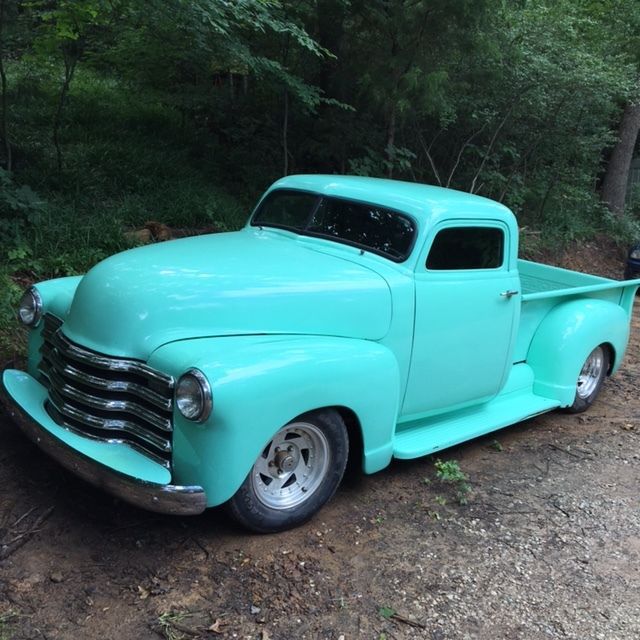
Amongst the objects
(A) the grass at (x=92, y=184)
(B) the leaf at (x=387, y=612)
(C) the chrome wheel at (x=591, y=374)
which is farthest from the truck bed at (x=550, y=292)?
(A) the grass at (x=92, y=184)

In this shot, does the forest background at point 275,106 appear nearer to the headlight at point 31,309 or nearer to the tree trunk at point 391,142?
the tree trunk at point 391,142

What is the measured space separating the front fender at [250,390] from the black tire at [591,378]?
8.87 ft

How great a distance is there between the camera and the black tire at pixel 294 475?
10.2 feet

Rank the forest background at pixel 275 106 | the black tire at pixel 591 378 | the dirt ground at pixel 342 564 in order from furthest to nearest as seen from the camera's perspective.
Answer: the forest background at pixel 275 106 < the black tire at pixel 591 378 < the dirt ground at pixel 342 564

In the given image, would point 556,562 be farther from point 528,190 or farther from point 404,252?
point 528,190

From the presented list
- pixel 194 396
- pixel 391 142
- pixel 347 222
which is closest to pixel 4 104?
pixel 391 142

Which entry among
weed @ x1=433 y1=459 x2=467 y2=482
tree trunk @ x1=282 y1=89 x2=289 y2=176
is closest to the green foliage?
tree trunk @ x1=282 y1=89 x2=289 y2=176

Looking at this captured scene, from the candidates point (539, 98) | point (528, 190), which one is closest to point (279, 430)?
point (539, 98)

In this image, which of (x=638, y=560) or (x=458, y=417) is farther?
(x=458, y=417)

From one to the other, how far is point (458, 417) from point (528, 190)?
766 cm

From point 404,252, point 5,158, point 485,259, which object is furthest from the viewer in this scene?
point 5,158

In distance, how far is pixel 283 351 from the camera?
10.1 feet

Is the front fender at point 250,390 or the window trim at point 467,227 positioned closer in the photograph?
the front fender at point 250,390

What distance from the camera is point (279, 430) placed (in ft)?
9.80
